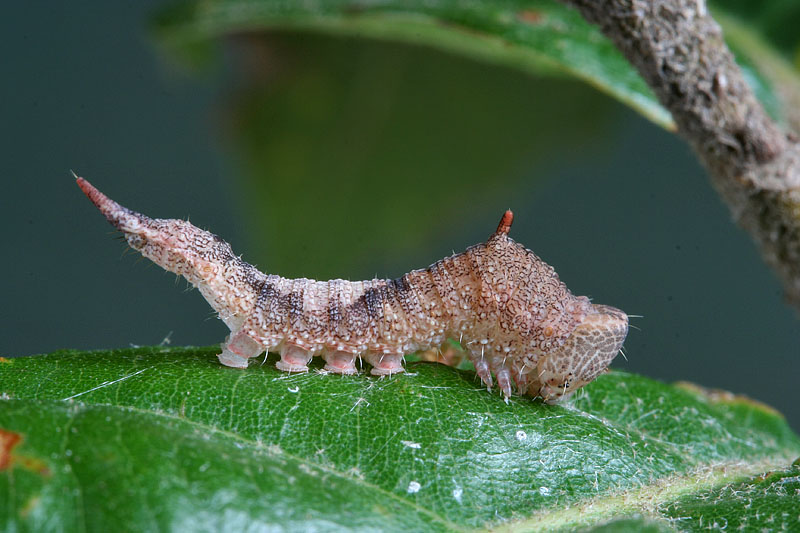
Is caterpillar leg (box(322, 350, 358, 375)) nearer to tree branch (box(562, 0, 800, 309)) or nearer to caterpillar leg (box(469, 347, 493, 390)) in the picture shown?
caterpillar leg (box(469, 347, 493, 390))

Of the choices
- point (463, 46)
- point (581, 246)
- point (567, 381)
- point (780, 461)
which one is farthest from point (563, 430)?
point (581, 246)

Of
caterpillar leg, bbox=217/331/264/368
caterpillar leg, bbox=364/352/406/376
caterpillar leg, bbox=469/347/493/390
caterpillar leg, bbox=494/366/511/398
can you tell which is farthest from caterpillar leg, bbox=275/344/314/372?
caterpillar leg, bbox=494/366/511/398

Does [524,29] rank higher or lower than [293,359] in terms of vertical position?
higher

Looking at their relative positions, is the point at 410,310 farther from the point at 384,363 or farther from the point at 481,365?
the point at 481,365

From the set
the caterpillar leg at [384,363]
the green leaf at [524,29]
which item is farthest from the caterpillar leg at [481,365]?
the green leaf at [524,29]

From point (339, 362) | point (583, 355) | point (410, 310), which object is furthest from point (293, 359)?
point (583, 355)

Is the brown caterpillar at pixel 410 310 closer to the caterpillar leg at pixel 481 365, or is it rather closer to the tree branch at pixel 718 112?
the caterpillar leg at pixel 481 365
